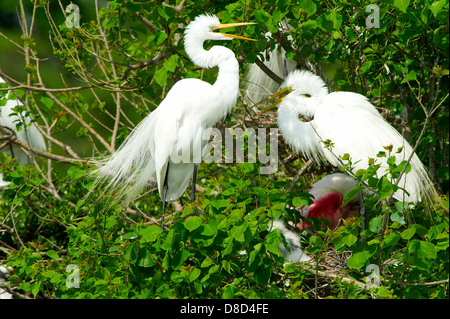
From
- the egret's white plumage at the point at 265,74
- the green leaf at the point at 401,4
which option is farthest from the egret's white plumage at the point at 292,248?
the egret's white plumage at the point at 265,74

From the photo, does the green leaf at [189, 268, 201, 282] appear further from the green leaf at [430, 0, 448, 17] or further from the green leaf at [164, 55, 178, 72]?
the green leaf at [430, 0, 448, 17]

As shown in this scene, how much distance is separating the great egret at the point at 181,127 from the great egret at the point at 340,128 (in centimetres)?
46

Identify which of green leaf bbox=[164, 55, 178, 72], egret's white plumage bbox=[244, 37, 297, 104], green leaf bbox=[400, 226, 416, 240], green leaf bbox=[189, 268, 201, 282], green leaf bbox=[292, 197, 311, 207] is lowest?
green leaf bbox=[189, 268, 201, 282]

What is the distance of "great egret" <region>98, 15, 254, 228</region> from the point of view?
205 centimetres

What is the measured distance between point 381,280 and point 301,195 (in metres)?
0.47

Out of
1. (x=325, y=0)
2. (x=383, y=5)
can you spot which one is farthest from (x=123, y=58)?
(x=383, y=5)

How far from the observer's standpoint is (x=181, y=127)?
2207mm

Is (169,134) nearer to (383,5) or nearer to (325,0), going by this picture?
(325,0)

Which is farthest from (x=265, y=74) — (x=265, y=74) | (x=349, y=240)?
(x=349, y=240)

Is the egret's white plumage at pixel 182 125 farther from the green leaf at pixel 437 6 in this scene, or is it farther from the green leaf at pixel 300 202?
the green leaf at pixel 437 6

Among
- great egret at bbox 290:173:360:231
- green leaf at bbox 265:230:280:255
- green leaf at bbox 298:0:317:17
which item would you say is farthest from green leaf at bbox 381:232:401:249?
great egret at bbox 290:173:360:231

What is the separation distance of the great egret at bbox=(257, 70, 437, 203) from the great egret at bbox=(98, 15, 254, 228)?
0.46m

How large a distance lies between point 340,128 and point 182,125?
2.42 feet

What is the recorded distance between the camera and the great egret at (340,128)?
88.3 inches
